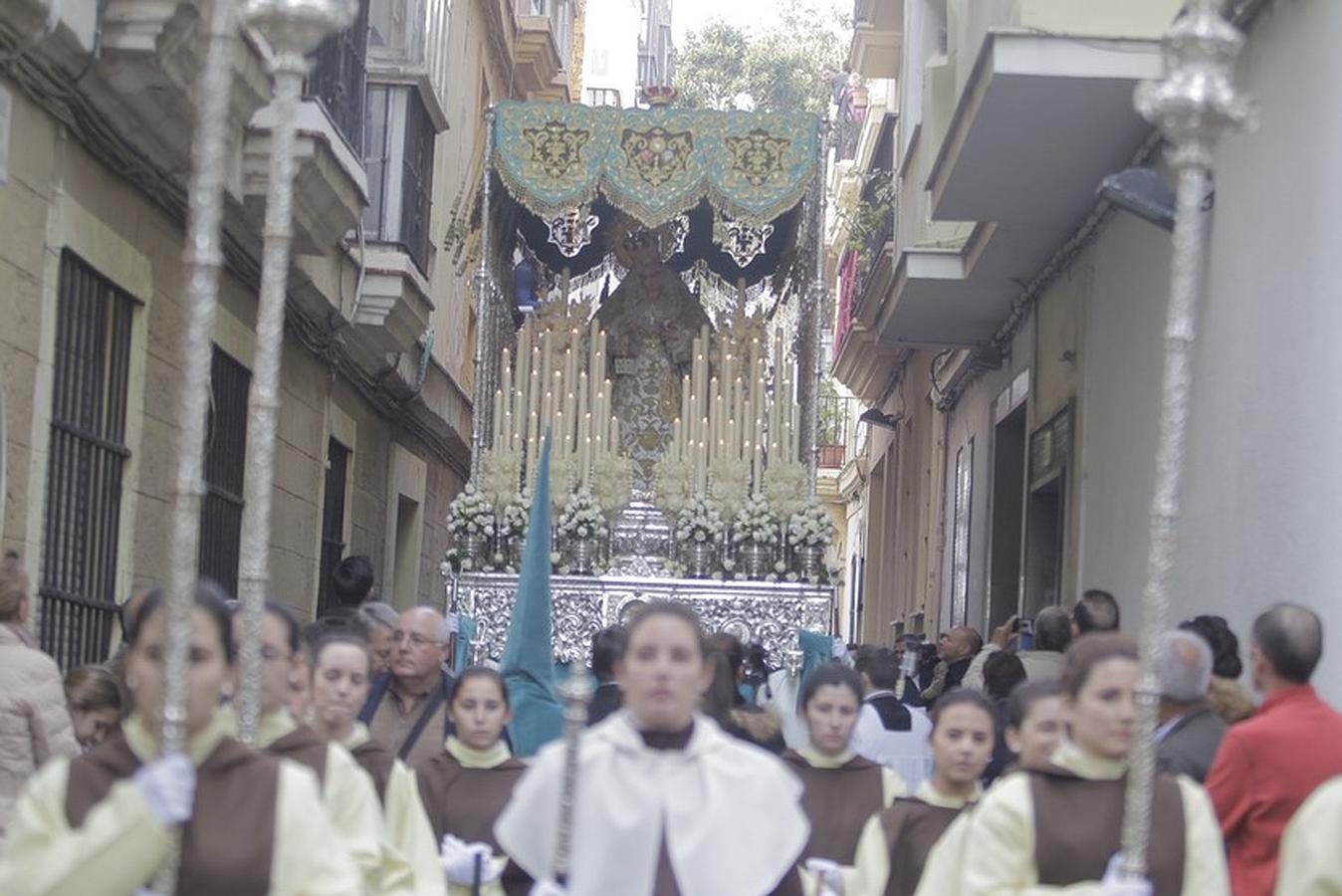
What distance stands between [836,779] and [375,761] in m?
1.56

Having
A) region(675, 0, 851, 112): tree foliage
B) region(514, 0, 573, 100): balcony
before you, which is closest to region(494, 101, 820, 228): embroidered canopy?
region(514, 0, 573, 100): balcony

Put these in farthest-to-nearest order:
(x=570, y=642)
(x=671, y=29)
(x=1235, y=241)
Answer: (x=671, y=29), (x=570, y=642), (x=1235, y=241)

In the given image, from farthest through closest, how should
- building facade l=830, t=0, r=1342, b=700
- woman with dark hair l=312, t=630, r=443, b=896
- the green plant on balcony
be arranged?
1. the green plant on balcony
2. building facade l=830, t=0, r=1342, b=700
3. woman with dark hair l=312, t=630, r=443, b=896

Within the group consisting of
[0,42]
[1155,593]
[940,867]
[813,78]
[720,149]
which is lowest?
[940,867]

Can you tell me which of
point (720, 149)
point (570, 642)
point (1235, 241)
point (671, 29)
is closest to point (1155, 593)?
point (1235, 241)

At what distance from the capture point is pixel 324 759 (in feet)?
17.8

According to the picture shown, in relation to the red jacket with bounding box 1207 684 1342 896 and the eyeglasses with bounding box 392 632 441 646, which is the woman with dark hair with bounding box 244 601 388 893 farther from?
the eyeglasses with bounding box 392 632 441 646

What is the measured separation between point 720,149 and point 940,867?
1152 centimetres

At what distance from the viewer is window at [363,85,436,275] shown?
16984 millimetres

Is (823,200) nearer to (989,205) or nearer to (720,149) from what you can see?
(720,149)

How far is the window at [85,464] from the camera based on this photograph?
11.1 m

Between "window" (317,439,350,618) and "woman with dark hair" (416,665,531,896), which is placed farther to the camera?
"window" (317,439,350,618)

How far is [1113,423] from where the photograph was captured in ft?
44.5

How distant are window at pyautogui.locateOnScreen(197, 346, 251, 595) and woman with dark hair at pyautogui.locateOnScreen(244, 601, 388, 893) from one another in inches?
319
